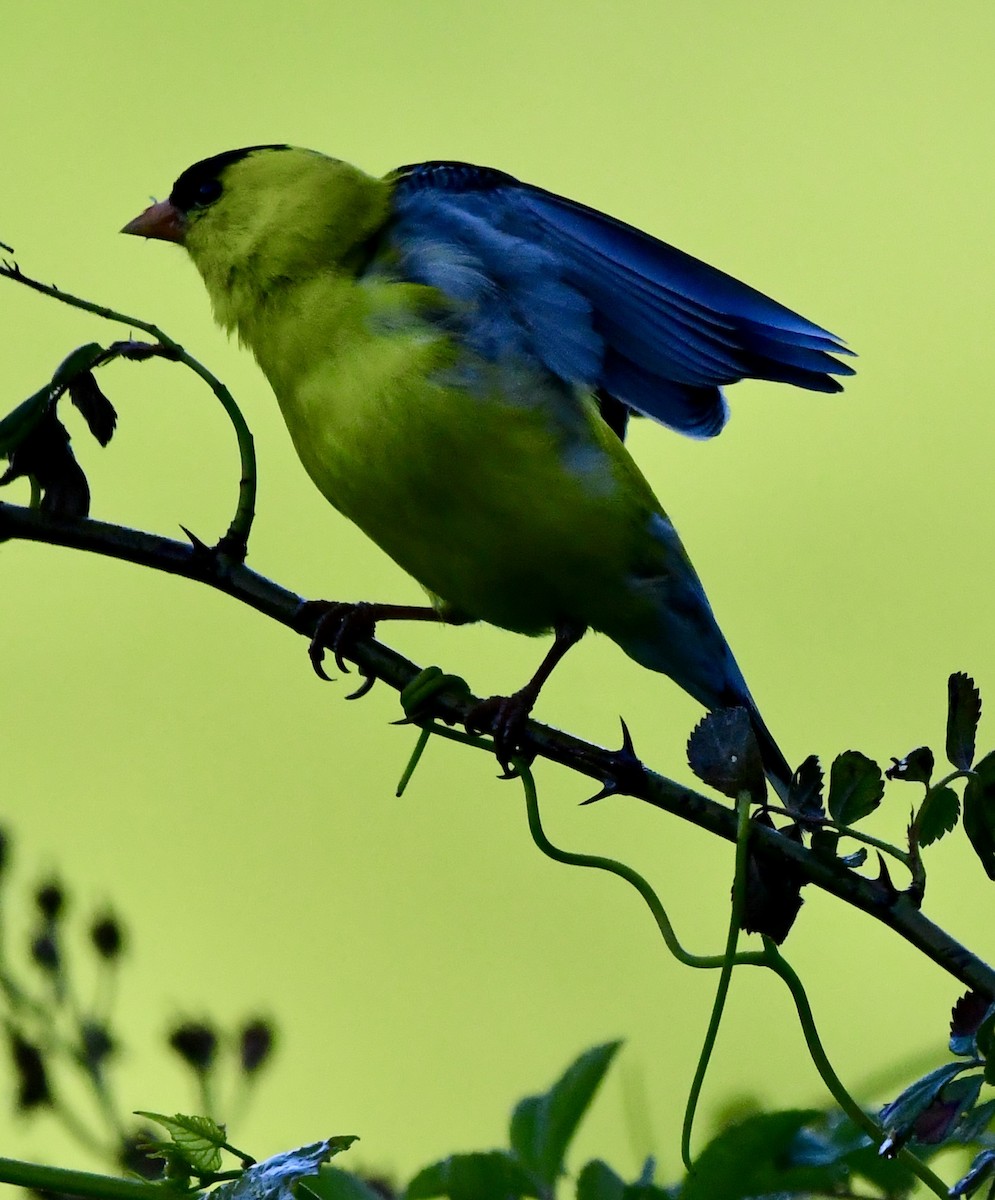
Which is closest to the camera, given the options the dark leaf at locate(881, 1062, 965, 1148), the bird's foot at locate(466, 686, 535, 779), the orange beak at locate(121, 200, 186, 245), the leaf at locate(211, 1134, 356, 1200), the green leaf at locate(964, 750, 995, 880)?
the leaf at locate(211, 1134, 356, 1200)

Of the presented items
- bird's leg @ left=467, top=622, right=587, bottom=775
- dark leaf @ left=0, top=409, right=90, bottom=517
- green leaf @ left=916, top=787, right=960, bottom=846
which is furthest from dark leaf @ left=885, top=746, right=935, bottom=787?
bird's leg @ left=467, top=622, right=587, bottom=775

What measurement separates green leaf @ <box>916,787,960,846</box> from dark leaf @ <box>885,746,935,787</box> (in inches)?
0.6

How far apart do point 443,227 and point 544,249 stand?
205 mm

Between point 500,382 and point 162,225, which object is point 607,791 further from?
point 162,225

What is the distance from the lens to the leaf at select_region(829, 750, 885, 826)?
112cm

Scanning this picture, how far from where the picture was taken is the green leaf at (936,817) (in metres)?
1.11

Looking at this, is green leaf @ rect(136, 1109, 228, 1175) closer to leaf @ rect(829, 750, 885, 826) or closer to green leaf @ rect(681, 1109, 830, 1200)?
green leaf @ rect(681, 1109, 830, 1200)

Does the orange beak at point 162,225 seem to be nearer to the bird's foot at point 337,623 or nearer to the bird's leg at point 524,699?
the bird's foot at point 337,623

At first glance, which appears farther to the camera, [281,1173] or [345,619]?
[345,619]

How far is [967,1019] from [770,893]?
18 centimetres

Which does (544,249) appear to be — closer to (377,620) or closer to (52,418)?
(377,620)

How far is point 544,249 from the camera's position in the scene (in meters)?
2.54

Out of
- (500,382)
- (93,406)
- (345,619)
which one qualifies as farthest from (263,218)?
(93,406)

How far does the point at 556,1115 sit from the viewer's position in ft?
3.96
